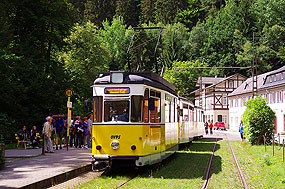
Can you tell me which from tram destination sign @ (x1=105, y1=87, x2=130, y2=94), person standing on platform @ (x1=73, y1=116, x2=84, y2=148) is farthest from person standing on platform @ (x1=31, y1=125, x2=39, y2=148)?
tram destination sign @ (x1=105, y1=87, x2=130, y2=94)

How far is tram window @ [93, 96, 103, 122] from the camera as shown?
13.2 metres

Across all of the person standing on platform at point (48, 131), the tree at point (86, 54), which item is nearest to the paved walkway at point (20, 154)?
the person standing on platform at point (48, 131)

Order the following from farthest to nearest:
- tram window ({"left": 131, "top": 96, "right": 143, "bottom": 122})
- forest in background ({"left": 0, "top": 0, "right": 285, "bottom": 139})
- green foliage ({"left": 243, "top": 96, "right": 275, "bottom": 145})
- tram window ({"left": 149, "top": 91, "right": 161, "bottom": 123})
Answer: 1. forest in background ({"left": 0, "top": 0, "right": 285, "bottom": 139})
2. green foliage ({"left": 243, "top": 96, "right": 275, "bottom": 145})
3. tram window ({"left": 149, "top": 91, "right": 161, "bottom": 123})
4. tram window ({"left": 131, "top": 96, "right": 143, "bottom": 122})

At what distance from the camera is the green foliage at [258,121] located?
25.0 meters

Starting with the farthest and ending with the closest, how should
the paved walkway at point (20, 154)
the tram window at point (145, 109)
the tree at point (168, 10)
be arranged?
1. the tree at point (168, 10)
2. the paved walkway at point (20, 154)
3. the tram window at point (145, 109)

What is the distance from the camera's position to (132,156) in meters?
12.9

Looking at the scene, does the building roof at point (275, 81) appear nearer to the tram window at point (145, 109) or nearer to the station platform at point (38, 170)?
the station platform at point (38, 170)

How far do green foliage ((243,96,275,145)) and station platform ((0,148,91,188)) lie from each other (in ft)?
40.2

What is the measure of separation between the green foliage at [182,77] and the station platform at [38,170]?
242 ft

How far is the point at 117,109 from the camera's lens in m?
13.1

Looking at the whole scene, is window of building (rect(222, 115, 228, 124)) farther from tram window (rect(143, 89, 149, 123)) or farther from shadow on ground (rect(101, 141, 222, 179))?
tram window (rect(143, 89, 149, 123))

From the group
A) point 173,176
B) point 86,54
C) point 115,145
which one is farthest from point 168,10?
point 173,176

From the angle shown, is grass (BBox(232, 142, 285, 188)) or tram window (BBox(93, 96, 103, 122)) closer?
grass (BBox(232, 142, 285, 188))

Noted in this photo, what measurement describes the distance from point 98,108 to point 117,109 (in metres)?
0.60
